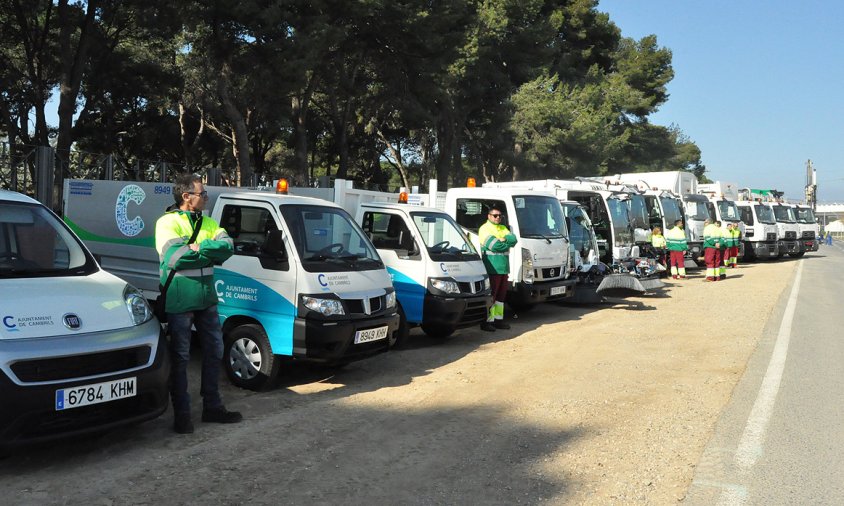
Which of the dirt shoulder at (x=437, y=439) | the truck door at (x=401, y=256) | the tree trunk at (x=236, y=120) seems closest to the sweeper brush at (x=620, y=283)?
the dirt shoulder at (x=437, y=439)

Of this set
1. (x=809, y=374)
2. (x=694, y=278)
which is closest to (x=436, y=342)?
(x=809, y=374)

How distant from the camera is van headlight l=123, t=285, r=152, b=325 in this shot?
483 cm

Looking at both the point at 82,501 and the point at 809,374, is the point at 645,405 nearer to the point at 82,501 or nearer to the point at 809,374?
the point at 809,374

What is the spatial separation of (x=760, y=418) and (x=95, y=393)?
16.9ft

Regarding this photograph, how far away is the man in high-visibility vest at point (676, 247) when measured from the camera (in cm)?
1847

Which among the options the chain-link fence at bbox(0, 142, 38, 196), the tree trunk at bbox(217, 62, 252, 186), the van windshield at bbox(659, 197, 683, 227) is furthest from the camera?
the tree trunk at bbox(217, 62, 252, 186)

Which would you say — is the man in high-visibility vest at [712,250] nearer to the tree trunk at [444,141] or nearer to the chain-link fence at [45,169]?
the chain-link fence at [45,169]

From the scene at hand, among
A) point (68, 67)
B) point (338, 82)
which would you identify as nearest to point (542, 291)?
point (338, 82)

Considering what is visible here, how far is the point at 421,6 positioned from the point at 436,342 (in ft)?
49.1

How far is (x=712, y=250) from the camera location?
1858cm

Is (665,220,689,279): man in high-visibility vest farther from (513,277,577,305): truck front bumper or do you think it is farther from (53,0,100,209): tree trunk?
(53,0,100,209): tree trunk

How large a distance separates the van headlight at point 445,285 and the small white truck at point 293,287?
4.36 ft

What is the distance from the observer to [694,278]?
66.0ft

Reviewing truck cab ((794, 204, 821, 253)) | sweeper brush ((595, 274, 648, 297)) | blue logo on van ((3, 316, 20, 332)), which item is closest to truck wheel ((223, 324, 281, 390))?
blue logo on van ((3, 316, 20, 332))
